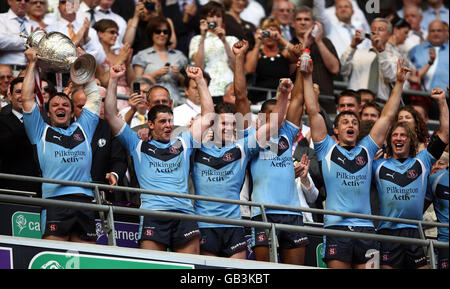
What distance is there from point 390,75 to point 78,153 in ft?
18.3

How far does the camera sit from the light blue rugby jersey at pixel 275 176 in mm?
9258

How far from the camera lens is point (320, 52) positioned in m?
12.5

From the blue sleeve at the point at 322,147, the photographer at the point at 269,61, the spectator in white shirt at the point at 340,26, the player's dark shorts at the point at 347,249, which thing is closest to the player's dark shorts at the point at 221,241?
the player's dark shorts at the point at 347,249

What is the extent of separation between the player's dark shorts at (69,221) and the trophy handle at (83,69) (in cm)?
122

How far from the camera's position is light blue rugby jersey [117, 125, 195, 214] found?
8.99 m

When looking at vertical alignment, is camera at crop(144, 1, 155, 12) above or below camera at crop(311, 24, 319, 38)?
above

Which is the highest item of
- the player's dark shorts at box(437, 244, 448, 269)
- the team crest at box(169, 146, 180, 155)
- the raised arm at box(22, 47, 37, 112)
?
the raised arm at box(22, 47, 37, 112)

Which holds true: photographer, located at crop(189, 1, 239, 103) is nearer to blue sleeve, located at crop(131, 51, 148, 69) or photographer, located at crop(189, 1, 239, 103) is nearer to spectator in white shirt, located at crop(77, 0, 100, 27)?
blue sleeve, located at crop(131, 51, 148, 69)

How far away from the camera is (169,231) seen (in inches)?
349

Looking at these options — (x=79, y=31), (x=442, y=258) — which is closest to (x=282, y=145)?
(x=442, y=258)

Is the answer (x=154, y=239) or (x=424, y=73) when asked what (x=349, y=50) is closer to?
(x=424, y=73)

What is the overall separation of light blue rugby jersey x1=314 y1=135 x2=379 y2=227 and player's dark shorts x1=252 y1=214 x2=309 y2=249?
30 cm

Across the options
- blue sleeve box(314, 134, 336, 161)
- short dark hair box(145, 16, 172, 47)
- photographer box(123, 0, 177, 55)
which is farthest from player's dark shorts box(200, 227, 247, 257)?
photographer box(123, 0, 177, 55)

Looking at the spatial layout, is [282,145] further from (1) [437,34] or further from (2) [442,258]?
(1) [437,34]
